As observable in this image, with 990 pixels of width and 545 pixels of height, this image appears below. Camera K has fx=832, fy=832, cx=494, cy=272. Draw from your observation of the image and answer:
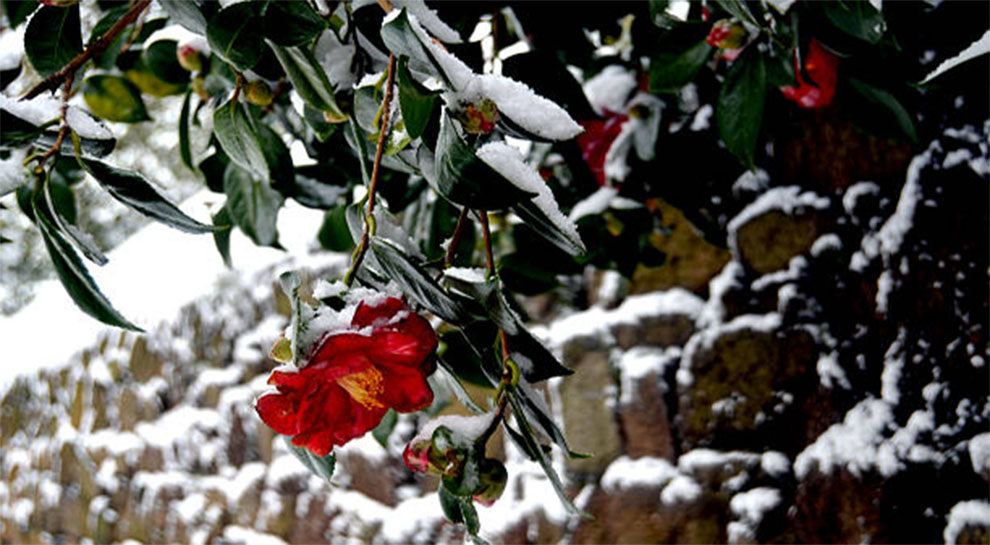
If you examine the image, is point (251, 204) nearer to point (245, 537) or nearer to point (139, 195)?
point (139, 195)

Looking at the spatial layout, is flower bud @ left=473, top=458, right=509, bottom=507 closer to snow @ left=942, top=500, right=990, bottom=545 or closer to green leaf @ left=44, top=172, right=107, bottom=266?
green leaf @ left=44, top=172, right=107, bottom=266

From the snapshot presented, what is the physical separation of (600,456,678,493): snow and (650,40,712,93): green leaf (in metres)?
0.59

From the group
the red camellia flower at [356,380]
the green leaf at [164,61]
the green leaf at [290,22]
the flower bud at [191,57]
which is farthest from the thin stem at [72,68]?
the green leaf at [164,61]

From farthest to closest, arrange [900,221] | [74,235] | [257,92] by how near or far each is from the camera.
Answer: [900,221], [257,92], [74,235]

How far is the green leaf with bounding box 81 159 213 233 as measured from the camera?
431 millimetres

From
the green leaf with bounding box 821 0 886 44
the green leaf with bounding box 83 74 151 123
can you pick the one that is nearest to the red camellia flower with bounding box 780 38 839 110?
the green leaf with bounding box 821 0 886 44

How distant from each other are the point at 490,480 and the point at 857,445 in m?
0.74

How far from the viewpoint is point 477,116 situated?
0.37 meters

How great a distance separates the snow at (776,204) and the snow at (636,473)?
0.31 m

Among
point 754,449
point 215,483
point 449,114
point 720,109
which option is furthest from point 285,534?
point 449,114

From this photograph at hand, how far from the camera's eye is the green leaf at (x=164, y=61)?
0.86 meters

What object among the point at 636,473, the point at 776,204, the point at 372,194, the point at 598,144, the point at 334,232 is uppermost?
the point at 372,194

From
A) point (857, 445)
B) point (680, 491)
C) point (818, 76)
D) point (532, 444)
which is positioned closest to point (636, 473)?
point (680, 491)

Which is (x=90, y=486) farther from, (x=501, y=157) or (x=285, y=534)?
(x=501, y=157)
